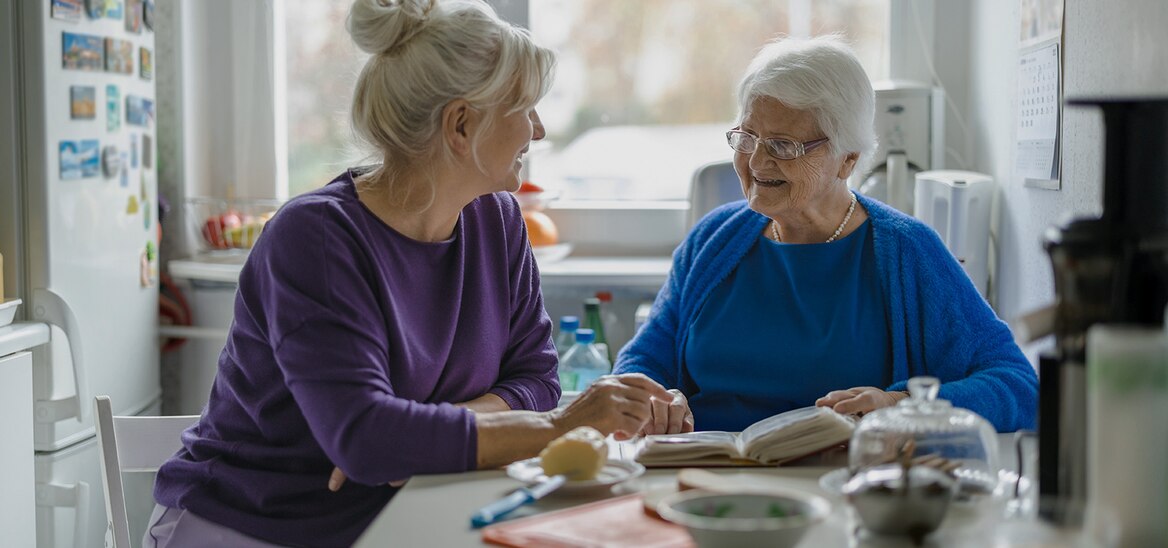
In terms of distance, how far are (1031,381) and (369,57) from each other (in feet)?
3.25

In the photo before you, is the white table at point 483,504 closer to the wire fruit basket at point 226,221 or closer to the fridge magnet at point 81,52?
the fridge magnet at point 81,52

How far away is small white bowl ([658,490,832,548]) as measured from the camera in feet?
3.09

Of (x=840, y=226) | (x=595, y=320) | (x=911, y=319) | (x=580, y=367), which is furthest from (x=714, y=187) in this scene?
(x=911, y=319)

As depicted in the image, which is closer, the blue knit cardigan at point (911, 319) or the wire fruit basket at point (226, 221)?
the blue knit cardigan at point (911, 319)

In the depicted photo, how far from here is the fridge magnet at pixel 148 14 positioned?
264 cm

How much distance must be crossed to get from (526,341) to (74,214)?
1.13 m

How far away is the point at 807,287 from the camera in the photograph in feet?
6.17

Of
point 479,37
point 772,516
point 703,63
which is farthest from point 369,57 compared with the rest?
point 703,63

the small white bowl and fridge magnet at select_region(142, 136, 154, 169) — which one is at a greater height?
fridge magnet at select_region(142, 136, 154, 169)

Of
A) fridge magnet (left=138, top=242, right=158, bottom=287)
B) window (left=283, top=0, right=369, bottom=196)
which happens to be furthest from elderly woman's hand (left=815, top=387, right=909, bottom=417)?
window (left=283, top=0, right=369, bottom=196)

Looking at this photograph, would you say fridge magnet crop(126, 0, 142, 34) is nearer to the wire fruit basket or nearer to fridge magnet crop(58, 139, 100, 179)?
fridge magnet crop(58, 139, 100, 179)

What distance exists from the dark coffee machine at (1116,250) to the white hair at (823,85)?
860 millimetres

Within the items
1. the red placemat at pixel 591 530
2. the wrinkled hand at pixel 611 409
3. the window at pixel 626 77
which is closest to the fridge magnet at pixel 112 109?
the window at pixel 626 77

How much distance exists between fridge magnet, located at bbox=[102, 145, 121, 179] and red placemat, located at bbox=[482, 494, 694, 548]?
5.57ft
